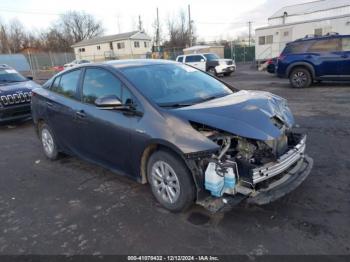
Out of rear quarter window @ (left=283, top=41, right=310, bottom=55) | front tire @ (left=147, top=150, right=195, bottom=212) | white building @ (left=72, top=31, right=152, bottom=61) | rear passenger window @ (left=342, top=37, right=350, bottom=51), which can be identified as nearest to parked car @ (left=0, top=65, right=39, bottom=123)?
front tire @ (left=147, top=150, right=195, bottom=212)

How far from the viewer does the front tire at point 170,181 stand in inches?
125

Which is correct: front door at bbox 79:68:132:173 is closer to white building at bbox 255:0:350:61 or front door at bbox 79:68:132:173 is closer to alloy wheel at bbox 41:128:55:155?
alloy wheel at bbox 41:128:55:155

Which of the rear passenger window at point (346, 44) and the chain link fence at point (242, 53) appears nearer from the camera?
the rear passenger window at point (346, 44)

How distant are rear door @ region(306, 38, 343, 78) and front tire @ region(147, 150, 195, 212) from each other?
10075 millimetres

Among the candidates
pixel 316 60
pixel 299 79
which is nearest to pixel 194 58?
pixel 299 79

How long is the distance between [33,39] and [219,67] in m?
69.8

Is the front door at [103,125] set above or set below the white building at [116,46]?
below

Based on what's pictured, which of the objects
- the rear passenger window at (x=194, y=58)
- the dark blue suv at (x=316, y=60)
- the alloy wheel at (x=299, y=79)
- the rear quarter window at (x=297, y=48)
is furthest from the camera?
the rear passenger window at (x=194, y=58)

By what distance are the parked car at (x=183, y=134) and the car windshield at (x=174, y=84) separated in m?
0.01

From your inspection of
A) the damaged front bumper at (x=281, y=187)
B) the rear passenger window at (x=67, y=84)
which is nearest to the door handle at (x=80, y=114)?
the rear passenger window at (x=67, y=84)

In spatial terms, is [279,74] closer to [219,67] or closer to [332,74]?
[332,74]

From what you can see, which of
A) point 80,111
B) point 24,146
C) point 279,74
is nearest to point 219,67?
point 279,74

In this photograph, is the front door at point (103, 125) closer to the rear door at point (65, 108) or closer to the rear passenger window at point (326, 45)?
the rear door at point (65, 108)

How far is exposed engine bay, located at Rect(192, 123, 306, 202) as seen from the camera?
2.93 metres
